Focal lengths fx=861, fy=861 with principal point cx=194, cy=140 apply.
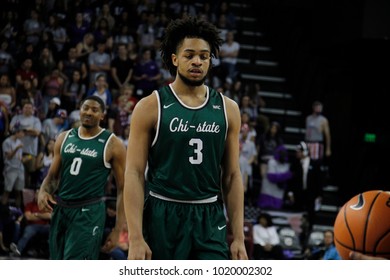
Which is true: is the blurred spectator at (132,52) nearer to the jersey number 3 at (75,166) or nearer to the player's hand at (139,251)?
the jersey number 3 at (75,166)

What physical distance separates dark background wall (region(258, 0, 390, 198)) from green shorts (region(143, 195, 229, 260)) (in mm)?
10122

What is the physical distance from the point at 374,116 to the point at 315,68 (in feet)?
6.71

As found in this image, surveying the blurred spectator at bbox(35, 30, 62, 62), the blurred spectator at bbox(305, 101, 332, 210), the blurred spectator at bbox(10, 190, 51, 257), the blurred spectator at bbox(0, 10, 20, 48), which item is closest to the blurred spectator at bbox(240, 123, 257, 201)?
the blurred spectator at bbox(305, 101, 332, 210)

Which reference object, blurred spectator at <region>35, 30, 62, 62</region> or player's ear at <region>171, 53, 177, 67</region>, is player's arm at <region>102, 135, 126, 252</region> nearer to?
player's ear at <region>171, 53, 177, 67</region>

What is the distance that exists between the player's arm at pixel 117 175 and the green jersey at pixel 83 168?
0.19 feet

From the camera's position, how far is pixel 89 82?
14.0m

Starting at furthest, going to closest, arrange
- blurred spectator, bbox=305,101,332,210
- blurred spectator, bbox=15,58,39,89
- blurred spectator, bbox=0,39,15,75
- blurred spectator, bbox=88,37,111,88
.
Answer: blurred spectator, bbox=88,37,111,88 → blurred spectator, bbox=305,101,332,210 → blurred spectator, bbox=0,39,15,75 → blurred spectator, bbox=15,58,39,89

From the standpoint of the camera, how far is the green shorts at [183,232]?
479 cm

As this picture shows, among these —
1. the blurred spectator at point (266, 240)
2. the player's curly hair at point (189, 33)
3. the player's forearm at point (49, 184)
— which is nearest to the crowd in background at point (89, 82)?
the blurred spectator at point (266, 240)

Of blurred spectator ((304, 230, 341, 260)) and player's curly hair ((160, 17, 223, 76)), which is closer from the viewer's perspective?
player's curly hair ((160, 17, 223, 76))

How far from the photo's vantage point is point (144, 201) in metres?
4.91

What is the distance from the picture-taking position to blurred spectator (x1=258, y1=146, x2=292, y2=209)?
1301cm

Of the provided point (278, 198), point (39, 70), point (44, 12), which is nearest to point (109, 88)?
point (39, 70)
